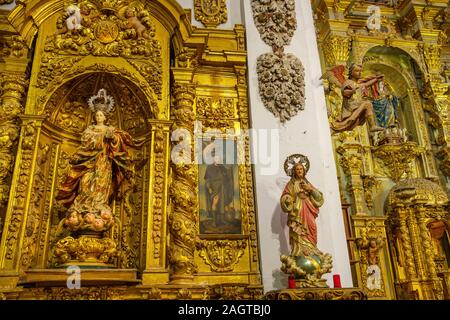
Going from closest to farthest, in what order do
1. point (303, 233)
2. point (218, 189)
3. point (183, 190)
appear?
1. point (303, 233)
2. point (183, 190)
3. point (218, 189)

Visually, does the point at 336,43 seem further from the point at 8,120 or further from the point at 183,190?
the point at 8,120

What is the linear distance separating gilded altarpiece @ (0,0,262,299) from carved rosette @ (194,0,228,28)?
0.38 m

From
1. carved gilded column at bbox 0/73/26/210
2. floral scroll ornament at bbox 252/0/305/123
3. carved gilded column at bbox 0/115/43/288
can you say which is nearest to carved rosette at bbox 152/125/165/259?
carved gilded column at bbox 0/115/43/288

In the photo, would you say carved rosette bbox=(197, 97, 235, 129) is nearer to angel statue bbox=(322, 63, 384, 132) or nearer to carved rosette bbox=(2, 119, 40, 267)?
angel statue bbox=(322, 63, 384, 132)

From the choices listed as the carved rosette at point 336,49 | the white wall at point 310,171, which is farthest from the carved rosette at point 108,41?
the carved rosette at point 336,49

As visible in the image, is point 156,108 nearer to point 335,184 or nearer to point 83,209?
point 83,209

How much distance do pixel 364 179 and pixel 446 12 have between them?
21.1ft

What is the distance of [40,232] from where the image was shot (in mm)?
6434

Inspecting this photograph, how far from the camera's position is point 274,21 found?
7957 mm

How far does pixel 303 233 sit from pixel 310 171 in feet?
4.90

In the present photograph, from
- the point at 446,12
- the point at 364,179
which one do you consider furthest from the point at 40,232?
the point at 446,12

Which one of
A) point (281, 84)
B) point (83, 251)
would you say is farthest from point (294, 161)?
point (83, 251)

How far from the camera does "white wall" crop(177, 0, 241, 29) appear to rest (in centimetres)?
800

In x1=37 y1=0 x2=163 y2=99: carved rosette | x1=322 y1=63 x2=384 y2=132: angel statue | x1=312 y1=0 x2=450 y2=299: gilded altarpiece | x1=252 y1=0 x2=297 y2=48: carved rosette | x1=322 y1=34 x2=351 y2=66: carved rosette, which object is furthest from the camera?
x1=322 y1=34 x2=351 y2=66: carved rosette
